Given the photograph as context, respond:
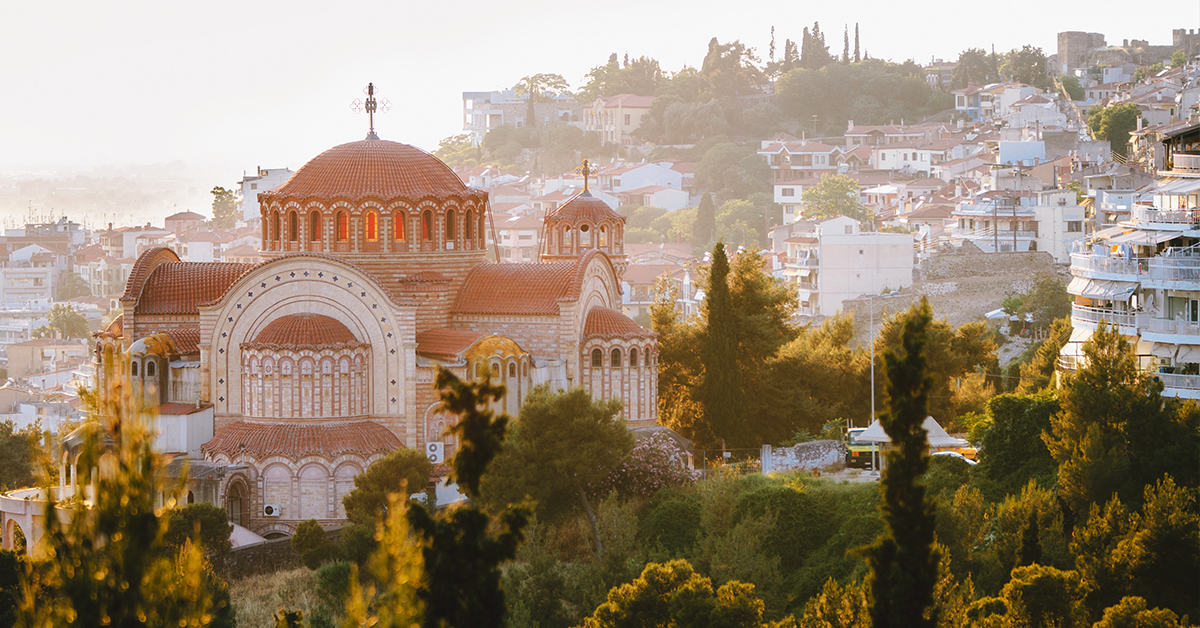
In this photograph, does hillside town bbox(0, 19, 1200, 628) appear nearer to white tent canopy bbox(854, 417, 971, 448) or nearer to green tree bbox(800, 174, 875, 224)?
white tent canopy bbox(854, 417, 971, 448)

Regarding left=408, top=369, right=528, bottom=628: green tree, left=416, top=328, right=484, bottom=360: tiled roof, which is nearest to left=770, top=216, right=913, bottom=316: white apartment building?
left=416, top=328, right=484, bottom=360: tiled roof

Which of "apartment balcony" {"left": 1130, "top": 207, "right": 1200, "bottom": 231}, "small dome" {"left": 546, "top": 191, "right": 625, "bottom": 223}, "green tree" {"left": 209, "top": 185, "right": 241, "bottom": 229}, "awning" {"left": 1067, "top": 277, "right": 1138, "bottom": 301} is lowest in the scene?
"awning" {"left": 1067, "top": 277, "right": 1138, "bottom": 301}

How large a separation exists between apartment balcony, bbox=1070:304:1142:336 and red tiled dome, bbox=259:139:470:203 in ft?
42.9

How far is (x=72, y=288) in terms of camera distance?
10106 centimetres

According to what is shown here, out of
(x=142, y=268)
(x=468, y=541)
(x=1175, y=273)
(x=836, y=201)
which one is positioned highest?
(x=836, y=201)

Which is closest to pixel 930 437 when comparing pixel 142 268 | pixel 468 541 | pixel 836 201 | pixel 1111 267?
pixel 1111 267

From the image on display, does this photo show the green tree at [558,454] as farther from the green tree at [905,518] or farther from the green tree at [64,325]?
the green tree at [64,325]

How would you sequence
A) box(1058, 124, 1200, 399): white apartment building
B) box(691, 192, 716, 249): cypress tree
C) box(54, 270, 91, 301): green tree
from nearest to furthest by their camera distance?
box(1058, 124, 1200, 399): white apartment building, box(691, 192, 716, 249): cypress tree, box(54, 270, 91, 301): green tree

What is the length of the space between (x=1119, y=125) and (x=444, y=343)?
161 feet

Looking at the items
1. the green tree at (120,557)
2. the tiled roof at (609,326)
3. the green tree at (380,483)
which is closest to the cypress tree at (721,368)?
the tiled roof at (609,326)

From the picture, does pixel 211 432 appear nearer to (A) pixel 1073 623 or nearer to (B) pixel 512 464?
(B) pixel 512 464

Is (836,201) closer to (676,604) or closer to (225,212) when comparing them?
(225,212)

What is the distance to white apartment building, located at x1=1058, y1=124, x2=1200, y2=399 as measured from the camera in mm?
29688

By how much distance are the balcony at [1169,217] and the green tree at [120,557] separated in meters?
23.0
